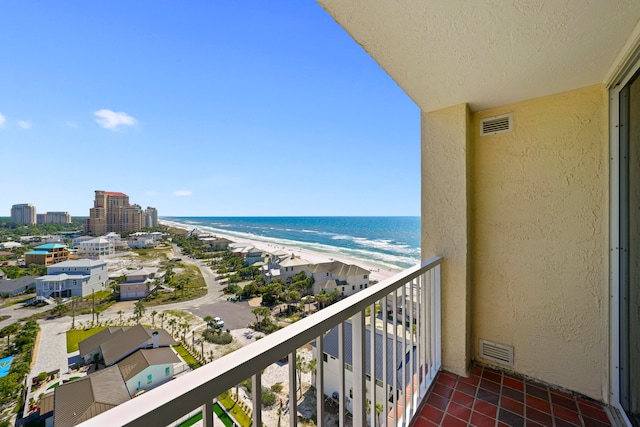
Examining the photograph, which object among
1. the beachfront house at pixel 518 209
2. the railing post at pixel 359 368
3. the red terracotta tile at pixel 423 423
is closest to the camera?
the railing post at pixel 359 368

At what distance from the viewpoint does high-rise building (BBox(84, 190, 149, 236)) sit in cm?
252


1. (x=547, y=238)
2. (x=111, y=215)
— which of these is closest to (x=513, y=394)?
(x=547, y=238)

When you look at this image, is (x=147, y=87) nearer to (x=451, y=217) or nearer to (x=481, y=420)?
(x=451, y=217)

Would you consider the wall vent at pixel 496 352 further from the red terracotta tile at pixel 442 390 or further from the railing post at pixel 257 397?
the railing post at pixel 257 397

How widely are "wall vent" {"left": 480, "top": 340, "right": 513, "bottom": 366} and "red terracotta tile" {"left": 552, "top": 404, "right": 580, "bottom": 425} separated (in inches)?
15.1

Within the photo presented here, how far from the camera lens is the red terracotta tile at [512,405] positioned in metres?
1.80

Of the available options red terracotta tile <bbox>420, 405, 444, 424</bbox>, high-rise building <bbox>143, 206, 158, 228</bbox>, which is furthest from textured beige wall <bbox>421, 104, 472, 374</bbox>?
high-rise building <bbox>143, 206, 158, 228</bbox>

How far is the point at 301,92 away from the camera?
10508 mm

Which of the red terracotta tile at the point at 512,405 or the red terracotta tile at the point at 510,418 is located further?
the red terracotta tile at the point at 512,405

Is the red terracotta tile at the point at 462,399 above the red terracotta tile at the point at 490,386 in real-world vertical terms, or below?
below

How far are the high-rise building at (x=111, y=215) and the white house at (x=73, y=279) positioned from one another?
0.54 m

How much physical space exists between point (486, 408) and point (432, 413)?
1.30ft

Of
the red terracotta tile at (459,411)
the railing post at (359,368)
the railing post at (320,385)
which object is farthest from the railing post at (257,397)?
the red terracotta tile at (459,411)

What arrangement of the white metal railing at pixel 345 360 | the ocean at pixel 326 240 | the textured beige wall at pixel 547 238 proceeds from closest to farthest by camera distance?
the white metal railing at pixel 345 360 < the textured beige wall at pixel 547 238 < the ocean at pixel 326 240
